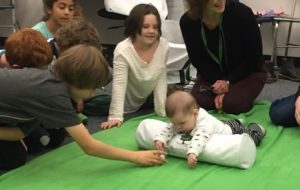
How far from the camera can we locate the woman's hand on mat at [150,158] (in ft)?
4.96

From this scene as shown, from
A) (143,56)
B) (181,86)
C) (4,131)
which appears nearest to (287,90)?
(181,86)

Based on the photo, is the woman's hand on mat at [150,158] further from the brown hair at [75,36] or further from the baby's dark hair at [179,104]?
the brown hair at [75,36]

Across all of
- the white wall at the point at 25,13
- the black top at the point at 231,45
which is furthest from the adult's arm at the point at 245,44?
the white wall at the point at 25,13

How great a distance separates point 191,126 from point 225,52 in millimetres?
793

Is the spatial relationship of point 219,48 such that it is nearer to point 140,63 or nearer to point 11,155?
point 140,63

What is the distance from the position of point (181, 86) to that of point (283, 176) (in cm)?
145

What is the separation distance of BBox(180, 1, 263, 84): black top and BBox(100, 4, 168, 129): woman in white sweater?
0.16 metres

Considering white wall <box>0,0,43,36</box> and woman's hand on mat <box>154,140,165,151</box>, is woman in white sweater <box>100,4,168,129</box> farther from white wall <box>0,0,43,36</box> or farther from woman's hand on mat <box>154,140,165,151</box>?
white wall <box>0,0,43,36</box>

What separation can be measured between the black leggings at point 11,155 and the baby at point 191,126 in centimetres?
51

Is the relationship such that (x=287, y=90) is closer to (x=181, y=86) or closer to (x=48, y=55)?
(x=181, y=86)

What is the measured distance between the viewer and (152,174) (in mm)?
1484

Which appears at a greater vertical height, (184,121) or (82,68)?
(82,68)

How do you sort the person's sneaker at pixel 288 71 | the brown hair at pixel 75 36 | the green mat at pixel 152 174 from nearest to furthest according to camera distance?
the green mat at pixel 152 174 < the brown hair at pixel 75 36 < the person's sneaker at pixel 288 71

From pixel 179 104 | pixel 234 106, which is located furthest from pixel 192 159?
pixel 234 106
